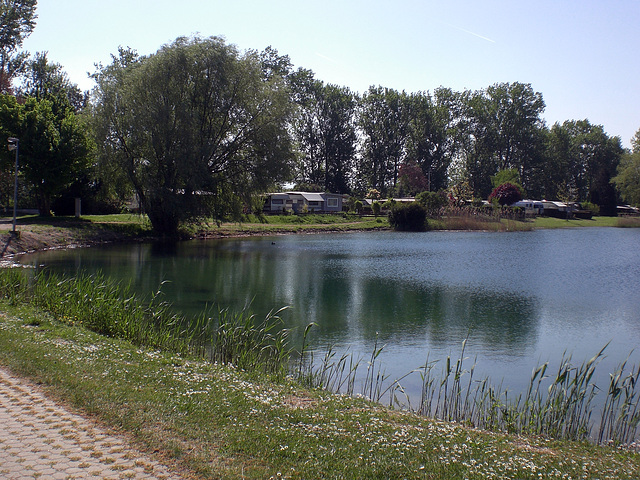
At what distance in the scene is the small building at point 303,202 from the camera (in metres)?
74.8

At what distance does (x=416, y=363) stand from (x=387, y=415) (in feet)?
16.2

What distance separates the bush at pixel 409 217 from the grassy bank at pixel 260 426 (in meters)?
55.6

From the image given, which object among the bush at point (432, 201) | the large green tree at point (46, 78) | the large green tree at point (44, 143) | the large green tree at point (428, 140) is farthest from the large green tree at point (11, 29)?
the large green tree at point (428, 140)

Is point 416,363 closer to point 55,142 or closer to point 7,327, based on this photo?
point 7,327

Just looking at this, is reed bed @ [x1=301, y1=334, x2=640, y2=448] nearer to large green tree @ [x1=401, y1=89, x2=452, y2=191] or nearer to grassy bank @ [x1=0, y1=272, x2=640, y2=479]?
grassy bank @ [x1=0, y1=272, x2=640, y2=479]

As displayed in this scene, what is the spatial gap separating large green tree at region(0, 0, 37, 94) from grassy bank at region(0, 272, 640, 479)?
55.5 meters

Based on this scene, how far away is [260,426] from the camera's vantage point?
19.9ft

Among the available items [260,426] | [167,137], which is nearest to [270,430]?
[260,426]

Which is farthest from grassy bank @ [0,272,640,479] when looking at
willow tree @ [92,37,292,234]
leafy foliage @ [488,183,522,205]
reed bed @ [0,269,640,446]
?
leafy foliage @ [488,183,522,205]

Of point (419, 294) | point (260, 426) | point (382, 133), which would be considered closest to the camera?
point (260, 426)

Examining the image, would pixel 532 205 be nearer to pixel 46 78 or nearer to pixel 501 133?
pixel 501 133

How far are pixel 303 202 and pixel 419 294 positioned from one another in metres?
57.6

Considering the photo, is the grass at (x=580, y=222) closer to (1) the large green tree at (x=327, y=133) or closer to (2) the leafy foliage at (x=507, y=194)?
(2) the leafy foliage at (x=507, y=194)

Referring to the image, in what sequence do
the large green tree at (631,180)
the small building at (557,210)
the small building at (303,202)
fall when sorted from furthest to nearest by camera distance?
the small building at (557,210)
the large green tree at (631,180)
the small building at (303,202)
